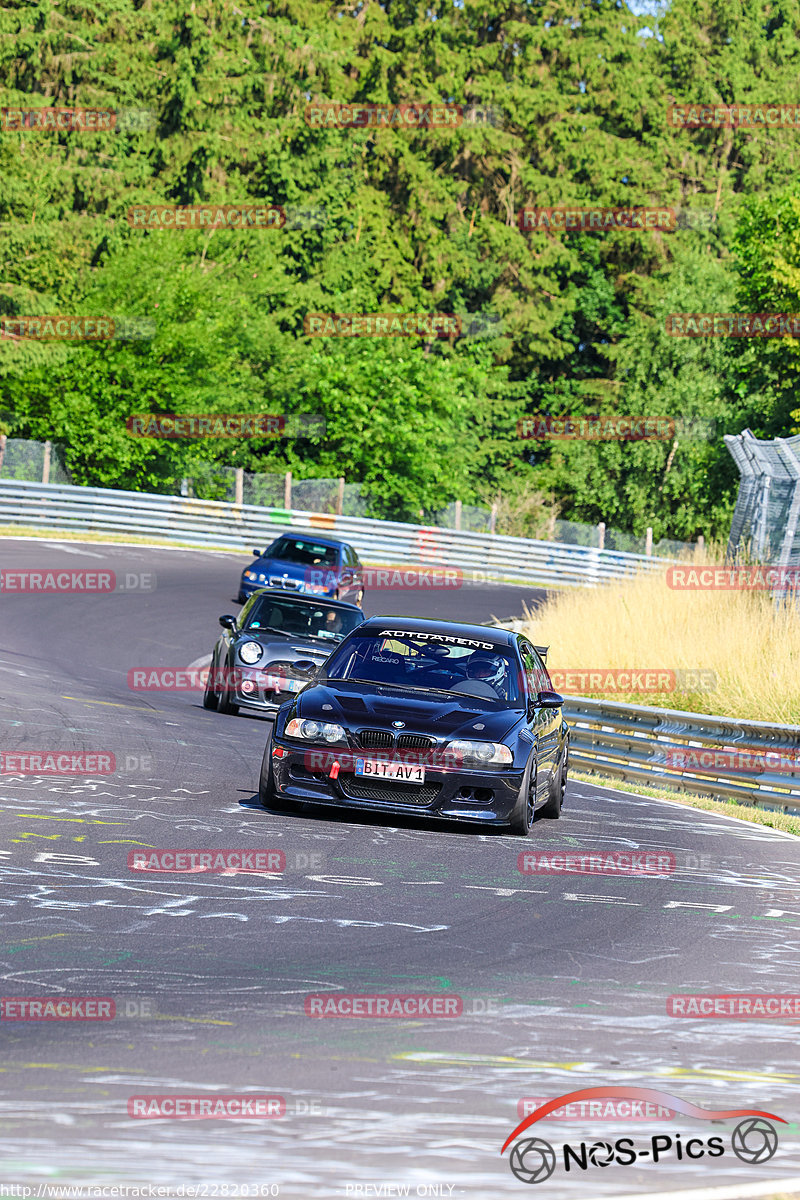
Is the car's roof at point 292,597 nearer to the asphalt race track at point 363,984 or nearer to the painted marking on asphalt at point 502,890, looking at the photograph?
the asphalt race track at point 363,984

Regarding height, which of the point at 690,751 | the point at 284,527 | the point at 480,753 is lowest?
the point at 284,527

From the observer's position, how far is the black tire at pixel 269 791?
11234 millimetres

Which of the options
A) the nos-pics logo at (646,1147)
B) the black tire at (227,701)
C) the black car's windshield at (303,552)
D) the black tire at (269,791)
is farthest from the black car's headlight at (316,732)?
the black car's windshield at (303,552)

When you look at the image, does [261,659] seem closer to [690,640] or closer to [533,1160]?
[690,640]

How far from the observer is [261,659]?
1777 cm

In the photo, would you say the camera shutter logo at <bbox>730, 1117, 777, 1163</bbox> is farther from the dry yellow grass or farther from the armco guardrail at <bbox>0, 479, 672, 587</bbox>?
the armco guardrail at <bbox>0, 479, 672, 587</bbox>

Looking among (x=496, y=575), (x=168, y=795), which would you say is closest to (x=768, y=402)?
(x=496, y=575)

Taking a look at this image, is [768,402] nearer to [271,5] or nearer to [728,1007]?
[271,5]

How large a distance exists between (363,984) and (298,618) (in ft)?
41.0

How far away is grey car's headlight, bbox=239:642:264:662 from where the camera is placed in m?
17.8

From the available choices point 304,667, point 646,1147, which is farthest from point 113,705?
point 646,1147

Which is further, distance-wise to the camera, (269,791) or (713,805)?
(713,805)

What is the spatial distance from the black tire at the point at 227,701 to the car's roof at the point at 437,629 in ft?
17.9

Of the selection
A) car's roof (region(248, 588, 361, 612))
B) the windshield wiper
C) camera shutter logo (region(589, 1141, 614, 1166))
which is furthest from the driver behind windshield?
camera shutter logo (region(589, 1141, 614, 1166))
